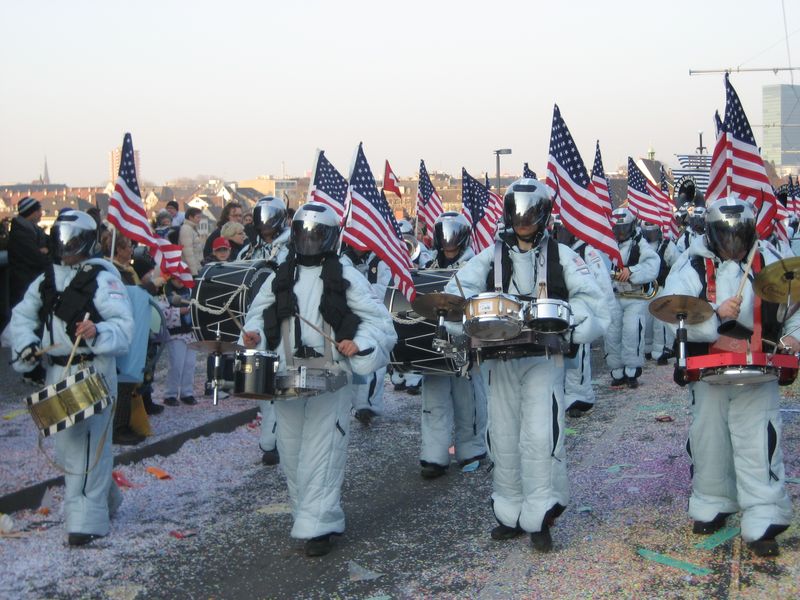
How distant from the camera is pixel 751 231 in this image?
612 centimetres

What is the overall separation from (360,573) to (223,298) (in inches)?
140

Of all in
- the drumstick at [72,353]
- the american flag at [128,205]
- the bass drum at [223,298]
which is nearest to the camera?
the drumstick at [72,353]

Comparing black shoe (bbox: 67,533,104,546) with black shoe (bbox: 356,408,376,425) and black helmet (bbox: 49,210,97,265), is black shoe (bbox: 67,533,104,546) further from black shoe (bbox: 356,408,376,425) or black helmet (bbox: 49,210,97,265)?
black shoe (bbox: 356,408,376,425)

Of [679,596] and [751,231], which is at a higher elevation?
[751,231]

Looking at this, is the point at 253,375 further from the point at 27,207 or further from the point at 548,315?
the point at 27,207

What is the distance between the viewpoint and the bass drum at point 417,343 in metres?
7.78

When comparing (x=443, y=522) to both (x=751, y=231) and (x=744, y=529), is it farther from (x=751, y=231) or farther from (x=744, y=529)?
(x=751, y=231)

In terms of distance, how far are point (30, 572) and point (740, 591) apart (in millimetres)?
3934

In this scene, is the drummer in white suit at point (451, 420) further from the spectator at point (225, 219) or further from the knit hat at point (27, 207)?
the knit hat at point (27, 207)

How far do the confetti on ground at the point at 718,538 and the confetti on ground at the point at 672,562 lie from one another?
0.27m

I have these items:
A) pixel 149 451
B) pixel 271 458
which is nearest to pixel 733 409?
pixel 271 458

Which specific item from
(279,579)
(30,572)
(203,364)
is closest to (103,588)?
(30,572)

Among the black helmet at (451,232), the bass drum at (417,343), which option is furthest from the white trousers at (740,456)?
the black helmet at (451,232)

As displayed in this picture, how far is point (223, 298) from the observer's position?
29.1 ft
